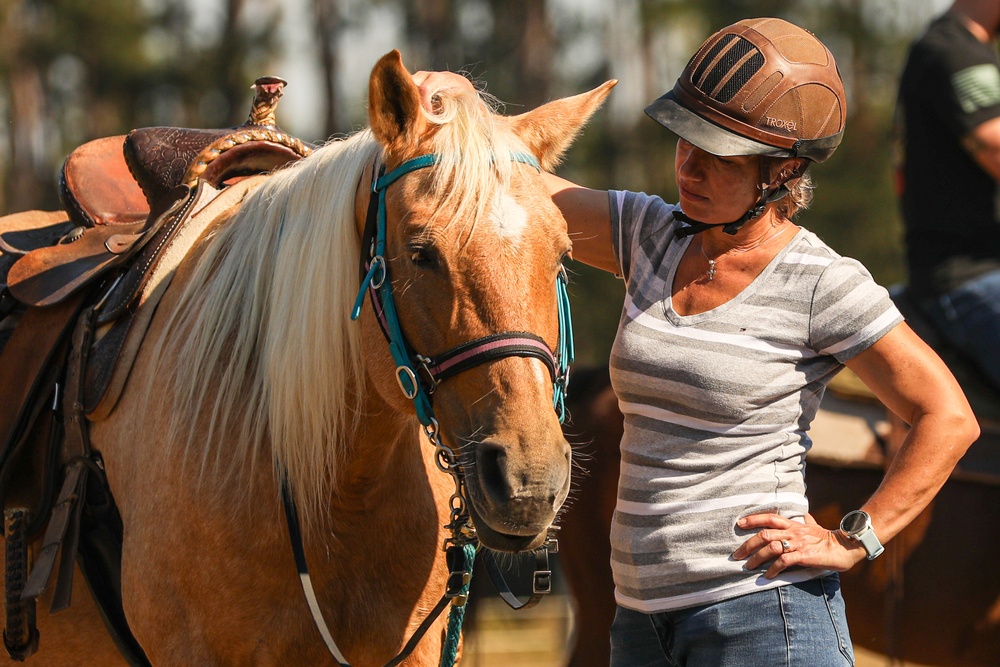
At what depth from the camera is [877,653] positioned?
393 cm

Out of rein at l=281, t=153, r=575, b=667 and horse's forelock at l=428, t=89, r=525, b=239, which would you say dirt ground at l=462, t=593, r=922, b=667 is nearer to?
rein at l=281, t=153, r=575, b=667

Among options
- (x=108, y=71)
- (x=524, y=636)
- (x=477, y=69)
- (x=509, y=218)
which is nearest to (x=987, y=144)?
(x=509, y=218)

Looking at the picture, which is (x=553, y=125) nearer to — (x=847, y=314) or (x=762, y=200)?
(x=762, y=200)

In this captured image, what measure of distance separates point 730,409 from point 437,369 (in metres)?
0.55

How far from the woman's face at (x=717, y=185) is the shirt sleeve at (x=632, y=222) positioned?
0.19 metres

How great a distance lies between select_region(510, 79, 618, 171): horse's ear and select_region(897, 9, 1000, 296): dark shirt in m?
1.80

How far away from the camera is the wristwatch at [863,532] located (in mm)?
1879

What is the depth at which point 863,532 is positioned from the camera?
188 cm

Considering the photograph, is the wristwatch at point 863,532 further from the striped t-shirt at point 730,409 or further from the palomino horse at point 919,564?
the palomino horse at point 919,564

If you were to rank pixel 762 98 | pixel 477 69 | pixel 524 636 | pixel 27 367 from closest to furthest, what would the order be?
pixel 762 98 < pixel 27 367 < pixel 524 636 < pixel 477 69

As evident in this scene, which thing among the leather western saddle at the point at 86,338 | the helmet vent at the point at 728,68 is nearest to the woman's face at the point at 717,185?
the helmet vent at the point at 728,68

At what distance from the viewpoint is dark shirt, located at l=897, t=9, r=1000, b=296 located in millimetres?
3588

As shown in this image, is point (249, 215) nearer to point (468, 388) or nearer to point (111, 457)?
point (111, 457)

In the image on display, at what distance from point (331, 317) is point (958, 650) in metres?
2.81
